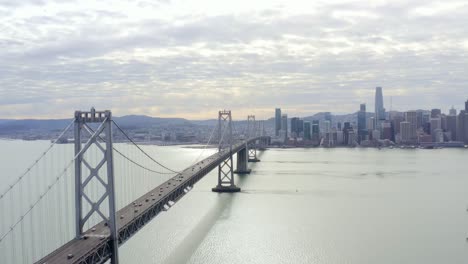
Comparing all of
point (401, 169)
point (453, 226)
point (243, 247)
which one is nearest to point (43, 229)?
point (243, 247)

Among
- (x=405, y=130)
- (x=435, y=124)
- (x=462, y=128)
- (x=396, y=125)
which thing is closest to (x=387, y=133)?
(x=405, y=130)

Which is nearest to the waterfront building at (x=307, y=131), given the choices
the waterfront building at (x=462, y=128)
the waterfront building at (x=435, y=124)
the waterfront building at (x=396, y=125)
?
the waterfront building at (x=396, y=125)

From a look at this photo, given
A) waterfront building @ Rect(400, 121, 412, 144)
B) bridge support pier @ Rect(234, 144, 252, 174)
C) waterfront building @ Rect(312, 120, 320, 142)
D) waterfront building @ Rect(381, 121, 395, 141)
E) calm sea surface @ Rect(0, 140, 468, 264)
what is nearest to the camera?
calm sea surface @ Rect(0, 140, 468, 264)

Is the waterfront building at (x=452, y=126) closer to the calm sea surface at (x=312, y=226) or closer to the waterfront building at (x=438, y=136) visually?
the waterfront building at (x=438, y=136)

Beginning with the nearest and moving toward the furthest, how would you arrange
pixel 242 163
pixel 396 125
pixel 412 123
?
pixel 242 163
pixel 412 123
pixel 396 125

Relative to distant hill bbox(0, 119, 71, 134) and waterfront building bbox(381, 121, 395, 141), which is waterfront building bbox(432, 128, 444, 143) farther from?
distant hill bbox(0, 119, 71, 134)

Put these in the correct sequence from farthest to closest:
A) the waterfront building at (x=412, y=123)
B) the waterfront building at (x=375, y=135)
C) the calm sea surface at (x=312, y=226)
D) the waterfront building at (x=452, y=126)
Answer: the waterfront building at (x=375, y=135) → the waterfront building at (x=452, y=126) → the waterfront building at (x=412, y=123) → the calm sea surface at (x=312, y=226)

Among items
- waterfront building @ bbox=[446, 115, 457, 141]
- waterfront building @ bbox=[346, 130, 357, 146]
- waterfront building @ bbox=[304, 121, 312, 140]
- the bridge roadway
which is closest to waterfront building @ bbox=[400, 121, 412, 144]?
waterfront building @ bbox=[446, 115, 457, 141]

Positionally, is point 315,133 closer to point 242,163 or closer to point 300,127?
point 300,127
